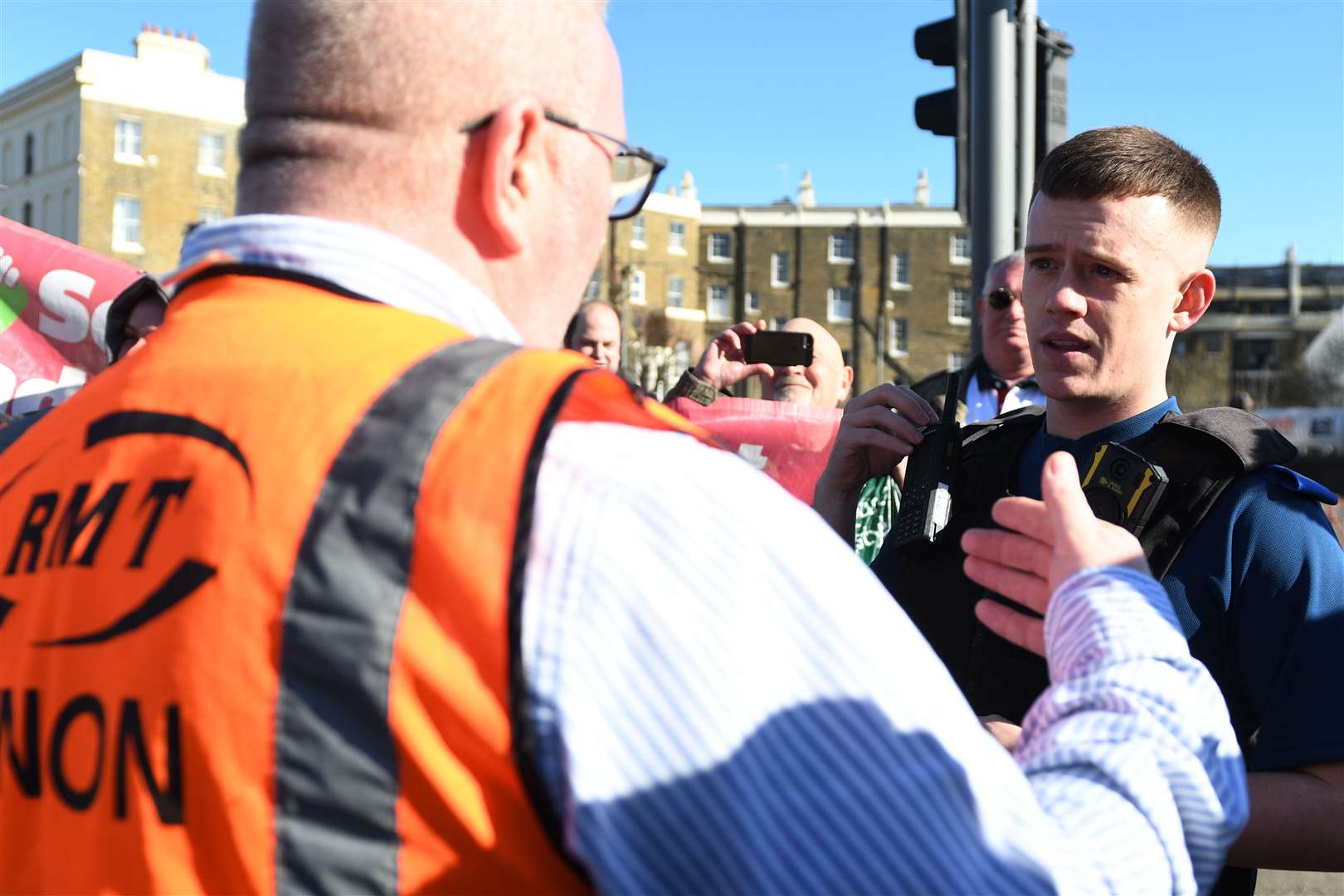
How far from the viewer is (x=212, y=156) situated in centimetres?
4625

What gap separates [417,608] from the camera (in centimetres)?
105

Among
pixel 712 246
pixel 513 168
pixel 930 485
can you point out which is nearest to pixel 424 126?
pixel 513 168

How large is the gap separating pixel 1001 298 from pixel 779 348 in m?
1.23

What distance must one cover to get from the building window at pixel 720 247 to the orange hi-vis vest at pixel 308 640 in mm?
59106

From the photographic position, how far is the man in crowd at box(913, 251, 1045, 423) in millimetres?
5324

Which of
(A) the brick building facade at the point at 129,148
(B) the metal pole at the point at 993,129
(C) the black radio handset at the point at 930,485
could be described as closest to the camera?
(C) the black radio handset at the point at 930,485

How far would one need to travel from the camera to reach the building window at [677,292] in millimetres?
58656

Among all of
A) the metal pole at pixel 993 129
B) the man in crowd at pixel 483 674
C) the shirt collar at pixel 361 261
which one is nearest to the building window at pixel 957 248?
the metal pole at pixel 993 129

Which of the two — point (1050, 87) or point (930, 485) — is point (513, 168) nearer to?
point (930, 485)

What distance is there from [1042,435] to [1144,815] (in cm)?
181

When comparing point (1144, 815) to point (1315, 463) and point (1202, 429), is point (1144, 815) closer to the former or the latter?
point (1202, 429)

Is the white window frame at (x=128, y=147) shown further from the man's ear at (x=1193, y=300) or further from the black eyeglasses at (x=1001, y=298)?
the man's ear at (x=1193, y=300)

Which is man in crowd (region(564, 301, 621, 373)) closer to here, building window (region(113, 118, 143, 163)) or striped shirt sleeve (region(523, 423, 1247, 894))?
striped shirt sleeve (region(523, 423, 1247, 894))

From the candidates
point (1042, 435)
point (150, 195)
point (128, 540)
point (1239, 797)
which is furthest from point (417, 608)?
point (150, 195)
